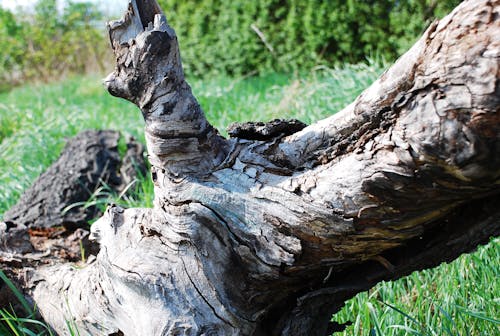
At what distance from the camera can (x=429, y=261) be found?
1.58 m

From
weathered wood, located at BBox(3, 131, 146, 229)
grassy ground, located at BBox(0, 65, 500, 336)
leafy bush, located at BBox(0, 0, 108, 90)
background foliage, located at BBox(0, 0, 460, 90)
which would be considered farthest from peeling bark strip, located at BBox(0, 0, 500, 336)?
leafy bush, located at BBox(0, 0, 108, 90)

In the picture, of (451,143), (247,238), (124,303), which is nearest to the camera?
(451,143)

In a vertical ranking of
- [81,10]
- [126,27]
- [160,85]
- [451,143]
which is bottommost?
[451,143]

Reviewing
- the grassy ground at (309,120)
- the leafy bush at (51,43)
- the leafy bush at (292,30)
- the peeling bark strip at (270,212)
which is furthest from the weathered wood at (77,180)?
the leafy bush at (51,43)

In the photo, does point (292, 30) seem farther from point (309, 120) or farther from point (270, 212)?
point (270, 212)

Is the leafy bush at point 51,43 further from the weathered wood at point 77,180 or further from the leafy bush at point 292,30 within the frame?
the weathered wood at point 77,180

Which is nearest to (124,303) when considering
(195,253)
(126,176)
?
(195,253)

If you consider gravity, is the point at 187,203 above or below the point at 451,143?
below

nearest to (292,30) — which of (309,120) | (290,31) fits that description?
(290,31)

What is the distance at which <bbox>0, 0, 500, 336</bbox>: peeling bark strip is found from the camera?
130 centimetres

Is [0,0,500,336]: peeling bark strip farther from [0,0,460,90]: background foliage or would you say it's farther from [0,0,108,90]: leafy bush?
[0,0,108,90]: leafy bush

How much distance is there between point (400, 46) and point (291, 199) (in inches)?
248

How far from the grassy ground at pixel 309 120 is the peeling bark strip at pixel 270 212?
0.34 metres

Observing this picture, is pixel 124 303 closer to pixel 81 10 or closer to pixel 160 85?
pixel 160 85
